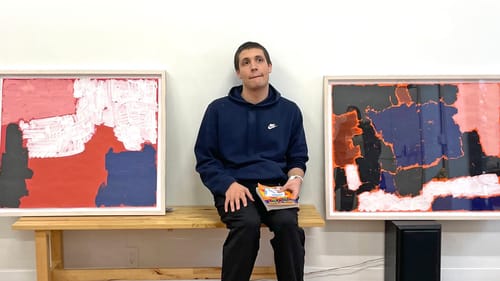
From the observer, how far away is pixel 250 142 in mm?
2180

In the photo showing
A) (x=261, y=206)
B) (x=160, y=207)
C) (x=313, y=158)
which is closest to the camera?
(x=261, y=206)

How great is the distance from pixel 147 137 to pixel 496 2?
184 cm

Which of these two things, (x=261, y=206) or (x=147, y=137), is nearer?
(x=261, y=206)

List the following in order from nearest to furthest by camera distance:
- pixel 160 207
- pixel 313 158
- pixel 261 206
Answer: pixel 261 206 < pixel 160 207 < pixel 313 158

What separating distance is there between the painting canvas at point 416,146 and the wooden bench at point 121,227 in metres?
0.31

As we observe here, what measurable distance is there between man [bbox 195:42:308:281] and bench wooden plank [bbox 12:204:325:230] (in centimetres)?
10

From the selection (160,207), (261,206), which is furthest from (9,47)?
(261,206)

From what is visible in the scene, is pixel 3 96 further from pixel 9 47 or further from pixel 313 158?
pixel 313 158

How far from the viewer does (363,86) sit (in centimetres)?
230

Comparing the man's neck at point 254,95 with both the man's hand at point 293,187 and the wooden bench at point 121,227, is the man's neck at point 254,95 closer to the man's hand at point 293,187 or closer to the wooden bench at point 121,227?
the man's hand at point 293,187

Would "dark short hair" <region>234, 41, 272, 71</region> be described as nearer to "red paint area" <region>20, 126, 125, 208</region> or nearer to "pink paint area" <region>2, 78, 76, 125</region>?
"red paint area" <region>20, 126, 125, 208</region>

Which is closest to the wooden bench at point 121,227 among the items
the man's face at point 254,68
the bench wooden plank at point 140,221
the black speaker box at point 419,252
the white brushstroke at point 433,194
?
the bench wooden plank at point 140,221

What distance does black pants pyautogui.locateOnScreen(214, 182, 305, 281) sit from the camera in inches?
76.2

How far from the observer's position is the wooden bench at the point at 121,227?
2092 mm
